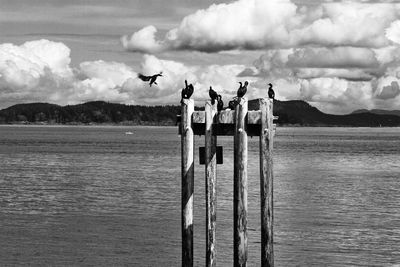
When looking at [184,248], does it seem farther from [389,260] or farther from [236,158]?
[389,260]

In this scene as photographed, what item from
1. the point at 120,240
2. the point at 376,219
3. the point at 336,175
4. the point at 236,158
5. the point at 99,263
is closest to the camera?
the point at 236,158

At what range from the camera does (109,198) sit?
4403 cm

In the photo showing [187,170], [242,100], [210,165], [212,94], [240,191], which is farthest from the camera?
[212,94]

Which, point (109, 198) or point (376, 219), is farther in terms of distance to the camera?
point (109, 198)

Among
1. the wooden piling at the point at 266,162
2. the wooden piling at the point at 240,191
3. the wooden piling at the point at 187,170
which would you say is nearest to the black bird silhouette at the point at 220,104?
the wooden piling at the point at 187,170

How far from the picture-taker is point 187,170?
727 inches

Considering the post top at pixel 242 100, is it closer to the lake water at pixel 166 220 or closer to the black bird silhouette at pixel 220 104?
the black bird silhouette at pixel 220 104

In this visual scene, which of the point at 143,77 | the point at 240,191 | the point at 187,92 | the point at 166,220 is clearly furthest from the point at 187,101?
the point at 166,220

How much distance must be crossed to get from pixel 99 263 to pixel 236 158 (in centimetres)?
903

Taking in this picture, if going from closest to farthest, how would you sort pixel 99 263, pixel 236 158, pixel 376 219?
pixel 236 158, pixel 99 263, pixel 376 219

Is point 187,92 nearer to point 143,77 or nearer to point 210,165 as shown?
point 210,165

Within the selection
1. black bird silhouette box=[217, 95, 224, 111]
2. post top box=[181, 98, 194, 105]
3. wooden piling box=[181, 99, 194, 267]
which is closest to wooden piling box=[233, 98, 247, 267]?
wooden piling box=[181, 99, 194, 267]

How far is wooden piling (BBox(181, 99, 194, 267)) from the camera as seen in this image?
18.3 metres

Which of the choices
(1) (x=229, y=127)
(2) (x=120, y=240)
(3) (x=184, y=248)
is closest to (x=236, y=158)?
(1) (x=229, y=127)
